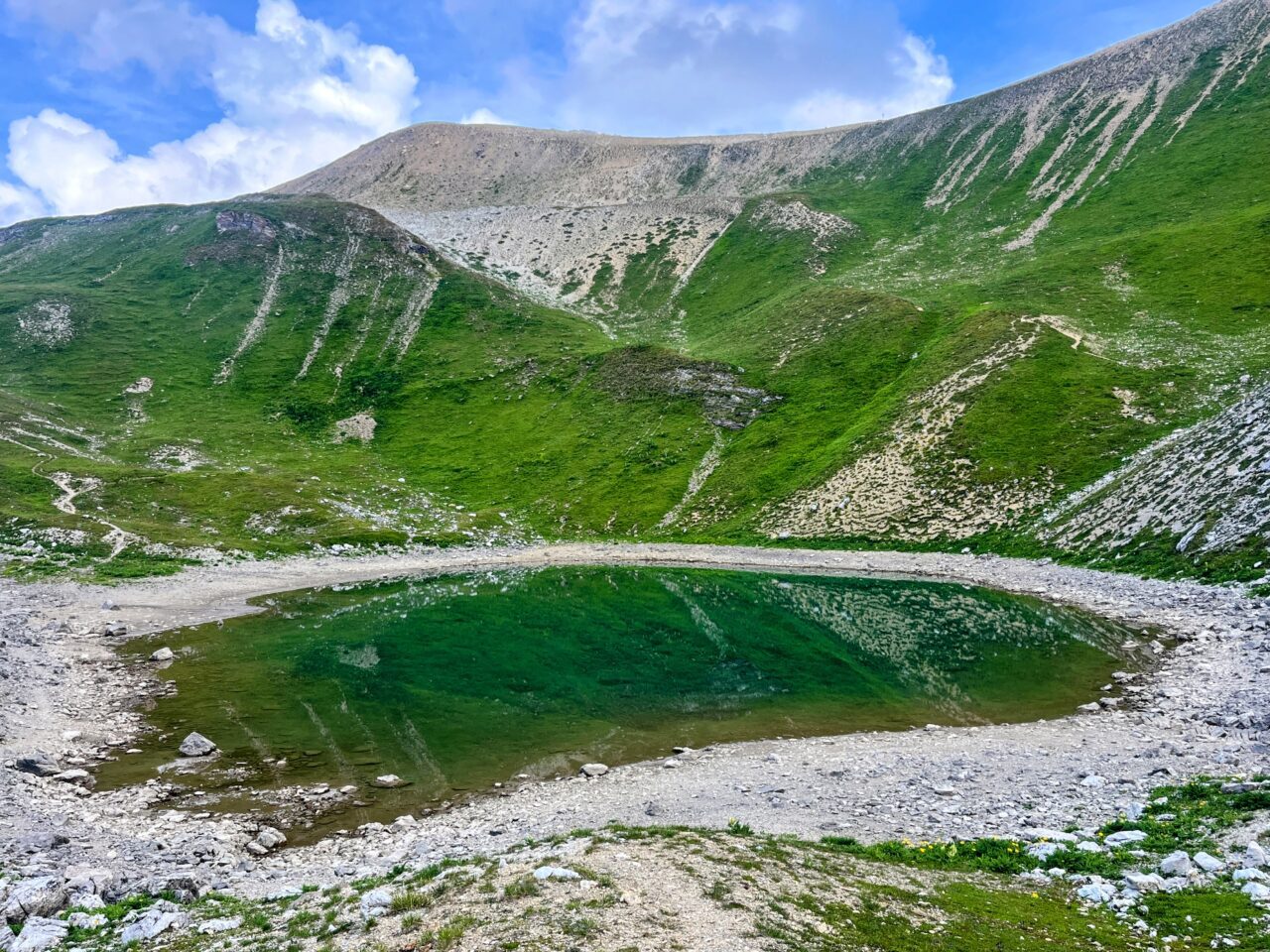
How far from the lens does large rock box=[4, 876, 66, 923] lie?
1352 cm

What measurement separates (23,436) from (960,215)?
185435 millimetres

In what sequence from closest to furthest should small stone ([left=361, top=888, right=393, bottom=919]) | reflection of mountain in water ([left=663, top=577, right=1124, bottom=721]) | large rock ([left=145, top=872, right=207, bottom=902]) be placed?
small stone ([left=361, top=888, right=393, bottom=919]) < large rock ([left=145, top=872, right=207, bottom=902]) < reflection of mountain in water ([left=663, top=577, right=1124, bottom=721])

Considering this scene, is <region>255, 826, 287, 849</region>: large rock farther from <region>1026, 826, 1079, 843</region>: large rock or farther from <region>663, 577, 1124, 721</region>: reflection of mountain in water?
<region>663, 577, 1124, 721</region>: reflection of mountain in water

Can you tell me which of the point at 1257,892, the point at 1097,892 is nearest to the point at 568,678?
the point at 1097,892

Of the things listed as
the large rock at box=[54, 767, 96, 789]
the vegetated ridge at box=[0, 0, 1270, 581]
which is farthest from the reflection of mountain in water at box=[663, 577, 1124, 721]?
the large rock at box=[54, 767, 96, 789]

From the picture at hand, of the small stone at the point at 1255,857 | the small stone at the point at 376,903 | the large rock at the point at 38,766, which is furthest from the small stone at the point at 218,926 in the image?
the small stone at the point at 1255,857

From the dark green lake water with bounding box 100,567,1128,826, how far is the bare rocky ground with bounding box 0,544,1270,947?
174cm

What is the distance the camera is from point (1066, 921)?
40.3 feet

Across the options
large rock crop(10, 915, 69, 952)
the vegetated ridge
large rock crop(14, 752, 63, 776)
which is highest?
the vegetated ridge

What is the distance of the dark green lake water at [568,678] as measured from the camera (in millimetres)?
25891

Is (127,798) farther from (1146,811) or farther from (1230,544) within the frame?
(1230,544)

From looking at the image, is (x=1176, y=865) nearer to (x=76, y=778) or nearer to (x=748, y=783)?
(x=748, y=783)

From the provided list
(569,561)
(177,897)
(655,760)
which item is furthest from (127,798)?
(569,561)

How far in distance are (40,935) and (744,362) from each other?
11019 cm
